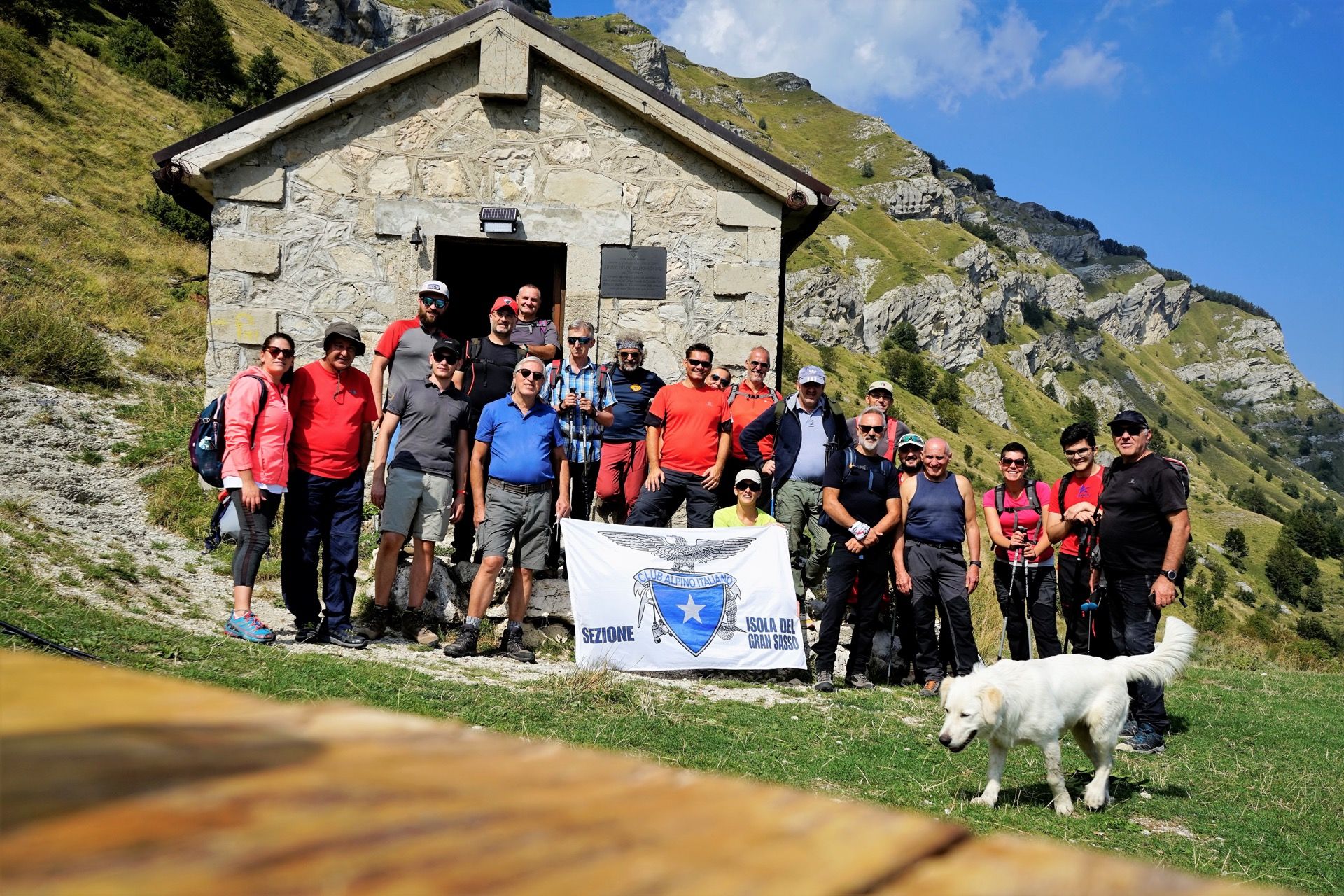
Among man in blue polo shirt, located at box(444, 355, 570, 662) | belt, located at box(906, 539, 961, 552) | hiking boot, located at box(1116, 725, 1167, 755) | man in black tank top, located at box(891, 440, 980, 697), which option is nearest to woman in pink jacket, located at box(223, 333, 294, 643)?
man in blue polo shirt, located at box(444, 355, 570, 662)

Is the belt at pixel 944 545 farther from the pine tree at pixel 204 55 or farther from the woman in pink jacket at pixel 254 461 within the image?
the pine tree at pixel 204 55

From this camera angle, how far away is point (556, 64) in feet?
32.6

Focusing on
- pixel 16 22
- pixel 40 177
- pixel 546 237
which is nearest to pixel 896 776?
pixel 546 237

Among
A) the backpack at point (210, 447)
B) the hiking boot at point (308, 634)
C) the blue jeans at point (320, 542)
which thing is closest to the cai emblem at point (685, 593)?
the blue jeans at point (320, 542)

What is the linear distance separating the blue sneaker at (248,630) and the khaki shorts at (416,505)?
113 centimetres

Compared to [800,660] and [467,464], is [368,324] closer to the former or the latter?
[467,464]

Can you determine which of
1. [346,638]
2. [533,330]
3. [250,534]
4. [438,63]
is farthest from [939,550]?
[438,63]

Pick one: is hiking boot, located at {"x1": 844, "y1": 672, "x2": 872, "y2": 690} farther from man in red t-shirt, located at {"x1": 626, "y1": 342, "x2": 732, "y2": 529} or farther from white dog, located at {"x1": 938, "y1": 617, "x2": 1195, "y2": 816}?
white dog, located at {"x1": 938, "y1": 617, "x2": 1195, "y2": 816}

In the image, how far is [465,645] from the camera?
725 cm

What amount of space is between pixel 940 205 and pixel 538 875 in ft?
516

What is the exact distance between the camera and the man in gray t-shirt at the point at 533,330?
8.48 m

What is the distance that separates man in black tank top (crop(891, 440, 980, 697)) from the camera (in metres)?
7.87

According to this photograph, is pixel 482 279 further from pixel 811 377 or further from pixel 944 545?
pixel 944 545

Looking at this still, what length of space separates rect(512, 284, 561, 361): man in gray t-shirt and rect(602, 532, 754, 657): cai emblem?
181 centimetres
